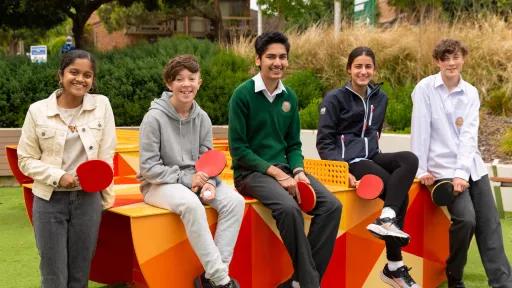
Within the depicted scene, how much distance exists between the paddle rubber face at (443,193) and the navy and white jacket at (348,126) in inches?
19.2

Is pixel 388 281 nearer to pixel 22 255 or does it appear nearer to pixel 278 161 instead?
pixel 278 161

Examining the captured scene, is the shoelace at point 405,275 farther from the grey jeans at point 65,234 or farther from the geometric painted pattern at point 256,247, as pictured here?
the grey jeans at point 65,234

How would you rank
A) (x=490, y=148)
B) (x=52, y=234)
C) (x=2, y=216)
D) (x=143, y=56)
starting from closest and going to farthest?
(x=52, y=234) → (x=2, y=216) → (x=490, y=148) → (x=143, y=56)

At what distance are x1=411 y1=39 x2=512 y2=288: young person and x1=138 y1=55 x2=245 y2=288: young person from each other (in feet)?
5.32

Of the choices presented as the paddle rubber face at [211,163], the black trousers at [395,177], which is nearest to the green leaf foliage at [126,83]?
the black trousers at [395,177]

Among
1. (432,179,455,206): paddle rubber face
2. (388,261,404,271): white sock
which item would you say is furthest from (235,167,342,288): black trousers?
(432,179,455,206): paddle rubber face

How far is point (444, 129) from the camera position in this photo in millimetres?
5285

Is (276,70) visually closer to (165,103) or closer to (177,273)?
(165,103)

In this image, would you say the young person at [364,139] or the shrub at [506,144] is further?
the shrub at [506,144]

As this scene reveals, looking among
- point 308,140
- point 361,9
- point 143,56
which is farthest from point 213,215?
point 361,9

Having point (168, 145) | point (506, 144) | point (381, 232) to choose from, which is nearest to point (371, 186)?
point (381, 232)

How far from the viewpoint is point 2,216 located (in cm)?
820

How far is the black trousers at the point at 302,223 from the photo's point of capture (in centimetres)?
442

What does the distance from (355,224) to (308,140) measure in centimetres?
575
